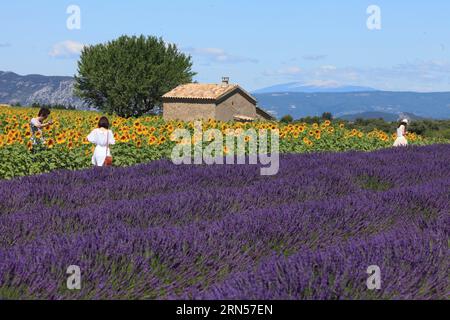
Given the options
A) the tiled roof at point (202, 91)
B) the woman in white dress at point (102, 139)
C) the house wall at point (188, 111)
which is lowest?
the woman in white dress at point (102, 139)

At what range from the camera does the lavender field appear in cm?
295

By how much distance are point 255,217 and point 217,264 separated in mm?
1024

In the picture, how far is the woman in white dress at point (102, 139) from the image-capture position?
9555 mm

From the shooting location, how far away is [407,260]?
3.33m

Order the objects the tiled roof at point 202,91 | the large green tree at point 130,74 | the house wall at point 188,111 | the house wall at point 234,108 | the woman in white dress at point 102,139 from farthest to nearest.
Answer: the large green tree at point 130,74
the house wall at point 234,108
the tiled roof at point 202,91
the house wall at point 188,111
the woman in white dress at point 102,139

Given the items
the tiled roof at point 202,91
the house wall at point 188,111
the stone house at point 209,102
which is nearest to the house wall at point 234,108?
the stone house at point 209,102

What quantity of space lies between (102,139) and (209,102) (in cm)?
3863

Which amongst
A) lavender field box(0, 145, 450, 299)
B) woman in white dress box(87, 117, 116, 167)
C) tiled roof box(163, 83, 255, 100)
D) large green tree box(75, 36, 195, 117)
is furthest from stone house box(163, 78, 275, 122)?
lavender field box(0, 145, 450, 299)

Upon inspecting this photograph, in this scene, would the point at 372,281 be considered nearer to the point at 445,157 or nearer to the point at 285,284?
the point at 285,284

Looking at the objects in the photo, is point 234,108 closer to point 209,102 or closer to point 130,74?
point 209,102

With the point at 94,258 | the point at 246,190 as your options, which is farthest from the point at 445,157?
the point at 94,258

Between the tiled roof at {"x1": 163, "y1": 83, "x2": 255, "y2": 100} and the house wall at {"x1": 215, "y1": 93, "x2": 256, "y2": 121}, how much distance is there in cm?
76

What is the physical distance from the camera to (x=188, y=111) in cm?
4941

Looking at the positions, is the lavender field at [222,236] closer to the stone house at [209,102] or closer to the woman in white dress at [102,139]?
the woman in white dress at [102,139]
